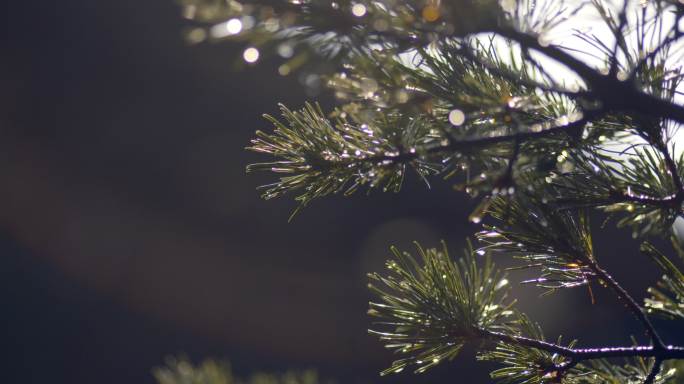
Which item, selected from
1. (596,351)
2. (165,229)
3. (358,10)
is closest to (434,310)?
(596,351)

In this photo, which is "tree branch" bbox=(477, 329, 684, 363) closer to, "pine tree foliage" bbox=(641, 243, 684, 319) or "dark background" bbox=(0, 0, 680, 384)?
"pine tree foliage" bbox=(641, 243, 684, 319)

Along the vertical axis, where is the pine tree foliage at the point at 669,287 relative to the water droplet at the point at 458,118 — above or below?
below

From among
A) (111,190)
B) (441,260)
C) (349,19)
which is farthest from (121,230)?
(349,19)

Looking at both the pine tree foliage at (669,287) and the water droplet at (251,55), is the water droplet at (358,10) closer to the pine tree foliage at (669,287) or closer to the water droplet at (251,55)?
the water droplet at (251,55)

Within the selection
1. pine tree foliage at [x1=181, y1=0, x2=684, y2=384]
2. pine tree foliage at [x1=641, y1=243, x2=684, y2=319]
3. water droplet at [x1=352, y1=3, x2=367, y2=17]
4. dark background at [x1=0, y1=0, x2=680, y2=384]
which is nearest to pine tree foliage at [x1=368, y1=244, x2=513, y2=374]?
pine tree foliage at [x1=181, y1=0, x2=684, y2=384]

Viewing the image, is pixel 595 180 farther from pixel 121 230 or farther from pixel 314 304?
pixel 121 230

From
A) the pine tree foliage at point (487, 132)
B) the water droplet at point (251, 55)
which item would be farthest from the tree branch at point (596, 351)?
the water droplet at point (251, 55)
